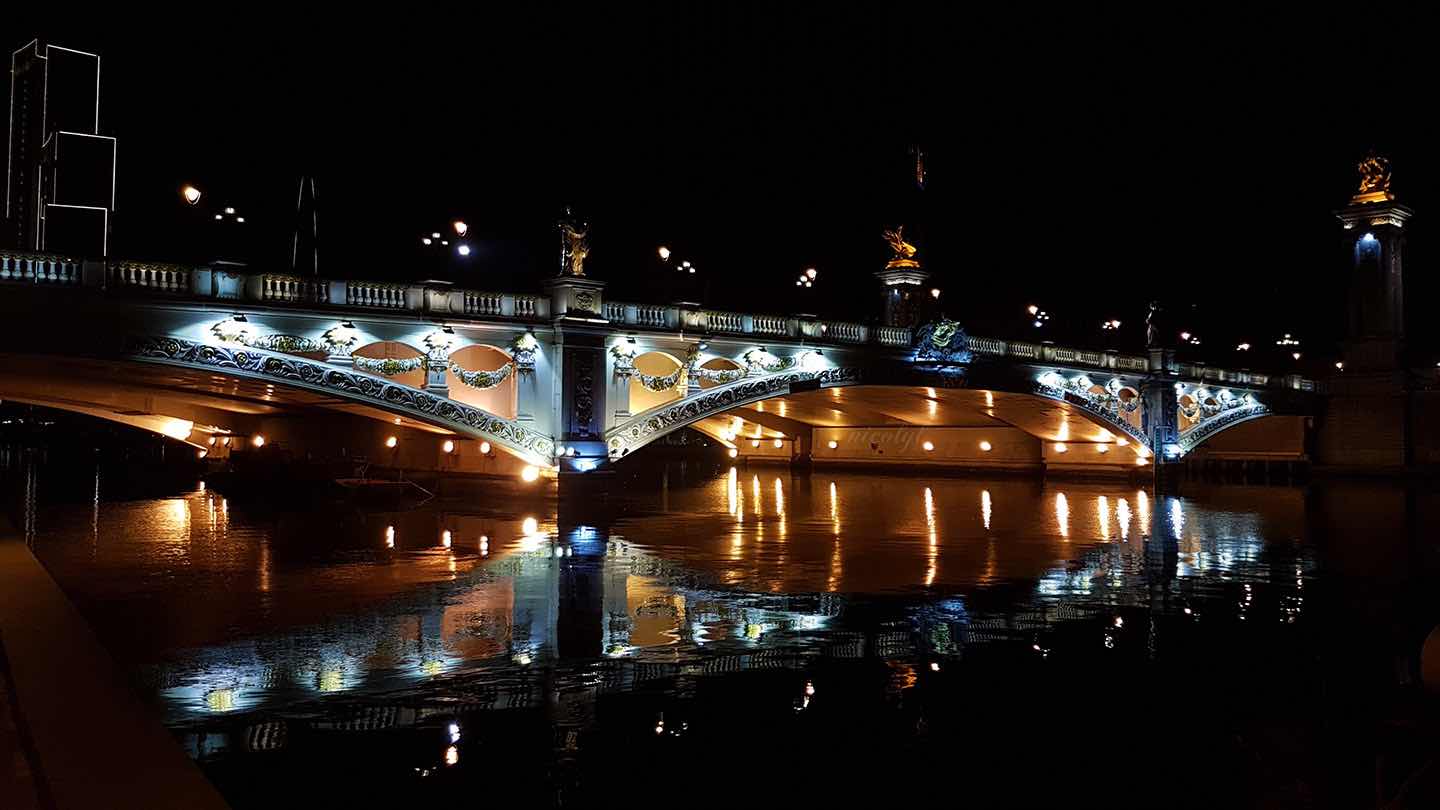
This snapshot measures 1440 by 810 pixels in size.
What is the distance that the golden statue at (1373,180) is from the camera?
75319 millimetres

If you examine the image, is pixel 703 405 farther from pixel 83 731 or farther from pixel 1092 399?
pixel 83 731

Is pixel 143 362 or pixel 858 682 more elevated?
pixel 143 362

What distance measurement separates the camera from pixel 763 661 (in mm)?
13375

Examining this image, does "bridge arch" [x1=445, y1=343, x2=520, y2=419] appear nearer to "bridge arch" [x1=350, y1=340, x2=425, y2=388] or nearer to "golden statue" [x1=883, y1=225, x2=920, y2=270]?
"bridge arch" [x1=350, y1=340, x2=425, y2=388]

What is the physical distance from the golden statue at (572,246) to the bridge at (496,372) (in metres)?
0.50

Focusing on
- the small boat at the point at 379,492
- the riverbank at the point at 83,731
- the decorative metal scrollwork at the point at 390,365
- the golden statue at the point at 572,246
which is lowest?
the riverbank at the point at 83,731

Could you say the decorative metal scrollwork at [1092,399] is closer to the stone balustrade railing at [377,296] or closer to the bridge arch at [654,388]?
the stone balustrade railing at [377,296]

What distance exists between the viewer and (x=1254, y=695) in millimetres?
12352

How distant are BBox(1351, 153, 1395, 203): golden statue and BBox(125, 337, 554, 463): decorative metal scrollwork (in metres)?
64.0

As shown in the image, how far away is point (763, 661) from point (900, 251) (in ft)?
136

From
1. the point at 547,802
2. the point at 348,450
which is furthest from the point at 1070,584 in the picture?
the point at 348,450

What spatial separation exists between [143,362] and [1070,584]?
21949 mm

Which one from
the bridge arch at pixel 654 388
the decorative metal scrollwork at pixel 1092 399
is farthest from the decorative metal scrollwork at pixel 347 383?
the decorative metal scrollwork at pixel 1092 399

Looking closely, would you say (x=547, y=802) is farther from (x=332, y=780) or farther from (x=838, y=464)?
(x=838, y=464)
